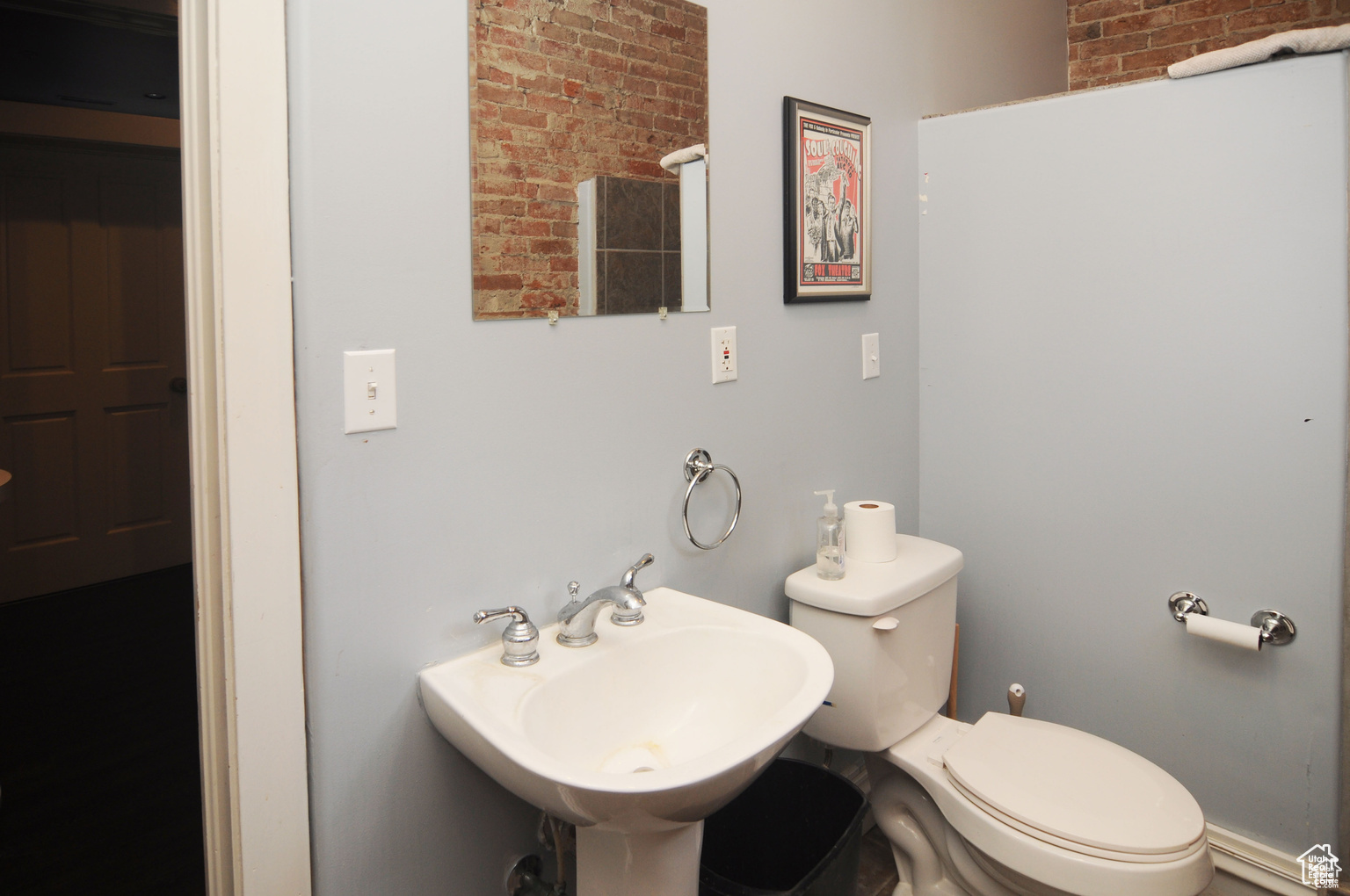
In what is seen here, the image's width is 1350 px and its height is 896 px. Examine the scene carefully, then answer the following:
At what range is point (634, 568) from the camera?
1.42m

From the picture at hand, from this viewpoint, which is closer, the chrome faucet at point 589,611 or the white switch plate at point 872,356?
the chrome faucet at point 589,611

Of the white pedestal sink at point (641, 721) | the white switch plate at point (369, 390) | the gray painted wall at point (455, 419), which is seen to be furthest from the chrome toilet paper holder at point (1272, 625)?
the white switch plate at point (369, 390)

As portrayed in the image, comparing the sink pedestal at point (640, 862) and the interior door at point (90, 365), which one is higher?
the interior door at point (90, 365)

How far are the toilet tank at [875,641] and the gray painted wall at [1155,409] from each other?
368mm

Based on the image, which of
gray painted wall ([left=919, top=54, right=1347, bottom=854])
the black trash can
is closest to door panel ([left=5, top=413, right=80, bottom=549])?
the black trash can

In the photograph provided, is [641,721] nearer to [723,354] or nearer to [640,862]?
[640,862]

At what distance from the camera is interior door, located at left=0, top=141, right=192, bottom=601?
11.3ft

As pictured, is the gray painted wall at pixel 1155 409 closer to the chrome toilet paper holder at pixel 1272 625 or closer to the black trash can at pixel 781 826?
the chrome toilet paper holder at pixel 1272 625

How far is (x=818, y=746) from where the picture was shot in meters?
1.96

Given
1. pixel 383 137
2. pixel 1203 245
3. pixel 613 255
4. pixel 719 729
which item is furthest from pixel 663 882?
pixel 1203 245

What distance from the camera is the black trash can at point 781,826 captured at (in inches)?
65.1

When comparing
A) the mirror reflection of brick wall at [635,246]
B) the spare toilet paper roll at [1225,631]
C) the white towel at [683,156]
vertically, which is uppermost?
the white towel at [683,156]

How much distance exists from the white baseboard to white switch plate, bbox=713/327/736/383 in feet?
4.31

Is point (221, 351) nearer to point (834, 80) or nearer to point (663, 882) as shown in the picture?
point (663, 882)
